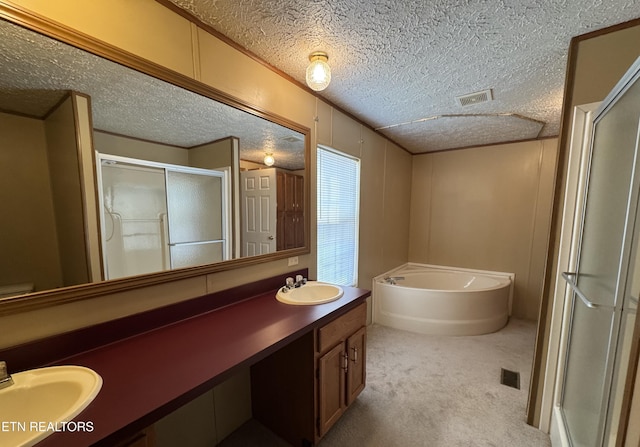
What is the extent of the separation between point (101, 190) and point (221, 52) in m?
0.91

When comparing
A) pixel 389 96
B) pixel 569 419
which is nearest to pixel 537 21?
pixel 389 96

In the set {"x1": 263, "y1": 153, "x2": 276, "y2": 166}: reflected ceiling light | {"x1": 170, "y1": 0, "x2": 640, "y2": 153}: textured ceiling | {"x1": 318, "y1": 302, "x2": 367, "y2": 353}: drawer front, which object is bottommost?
{"x1": 318, "y1": 302, "x2": 367, "y2": 353}: drawer front

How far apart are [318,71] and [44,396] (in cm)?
177

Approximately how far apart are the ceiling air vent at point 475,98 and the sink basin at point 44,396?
107 inches

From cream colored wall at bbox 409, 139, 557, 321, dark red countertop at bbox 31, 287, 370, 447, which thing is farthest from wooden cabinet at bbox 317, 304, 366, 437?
cream colored wall at bbox 409, 139, 557, 321

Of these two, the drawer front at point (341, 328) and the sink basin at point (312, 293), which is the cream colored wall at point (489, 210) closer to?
the drawer front at point (341, 328)

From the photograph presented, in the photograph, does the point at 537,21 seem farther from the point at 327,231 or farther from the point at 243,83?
the point at 327,231

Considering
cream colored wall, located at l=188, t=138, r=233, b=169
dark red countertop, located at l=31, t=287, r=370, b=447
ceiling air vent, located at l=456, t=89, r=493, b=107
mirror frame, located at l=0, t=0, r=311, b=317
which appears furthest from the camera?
ceiling air vent, located at l=456, t=89, r=493, b=107

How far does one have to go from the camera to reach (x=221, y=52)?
4.46 feet

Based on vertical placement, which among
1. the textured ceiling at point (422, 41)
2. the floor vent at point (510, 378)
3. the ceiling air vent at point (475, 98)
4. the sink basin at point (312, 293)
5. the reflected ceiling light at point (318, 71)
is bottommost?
the floor vent at point (510, 378)

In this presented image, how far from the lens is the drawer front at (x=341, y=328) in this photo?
1.39 meters

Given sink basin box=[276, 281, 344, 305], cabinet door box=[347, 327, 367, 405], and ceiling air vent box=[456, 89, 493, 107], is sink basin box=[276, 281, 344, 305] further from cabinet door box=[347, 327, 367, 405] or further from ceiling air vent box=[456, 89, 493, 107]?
ceiling air vent box=[456, 89, 493, 107]

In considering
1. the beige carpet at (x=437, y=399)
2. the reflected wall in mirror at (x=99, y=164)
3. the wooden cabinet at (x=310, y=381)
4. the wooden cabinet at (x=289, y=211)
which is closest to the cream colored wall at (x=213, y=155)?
the reflected wall in mirror at (x=99, y=164)

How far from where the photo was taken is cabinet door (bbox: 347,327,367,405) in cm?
163
